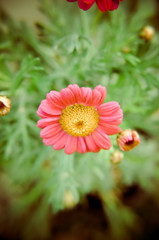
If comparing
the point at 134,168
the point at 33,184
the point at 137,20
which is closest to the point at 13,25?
the point at 137,20

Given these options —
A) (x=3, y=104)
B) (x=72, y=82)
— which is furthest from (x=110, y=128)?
(x=72, y=82)

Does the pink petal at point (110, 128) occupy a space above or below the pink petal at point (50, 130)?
below

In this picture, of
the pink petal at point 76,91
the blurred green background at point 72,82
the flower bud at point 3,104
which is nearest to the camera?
A: the pink petal at point 76,91

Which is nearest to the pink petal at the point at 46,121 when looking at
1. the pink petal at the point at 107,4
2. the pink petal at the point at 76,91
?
the pink petal at the point at 76,91

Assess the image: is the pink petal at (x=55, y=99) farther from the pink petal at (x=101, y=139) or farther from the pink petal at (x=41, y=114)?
the pink petal at (x=101, y=139)

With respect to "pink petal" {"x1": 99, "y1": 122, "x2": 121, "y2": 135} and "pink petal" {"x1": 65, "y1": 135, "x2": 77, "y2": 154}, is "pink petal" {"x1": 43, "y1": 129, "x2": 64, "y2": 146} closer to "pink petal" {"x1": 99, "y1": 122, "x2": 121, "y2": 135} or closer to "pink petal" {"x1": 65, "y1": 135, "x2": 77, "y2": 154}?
"pink petal" {"x1": 65, "y1": 135, "x2": 77, "y2": 154}

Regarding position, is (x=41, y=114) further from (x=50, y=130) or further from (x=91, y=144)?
(x=91, y=144)

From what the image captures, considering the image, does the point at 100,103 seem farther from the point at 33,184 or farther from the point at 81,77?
the point at 33,184
